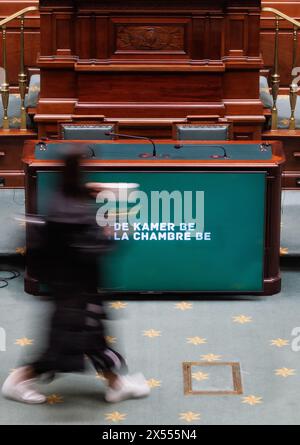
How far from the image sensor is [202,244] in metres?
7.74

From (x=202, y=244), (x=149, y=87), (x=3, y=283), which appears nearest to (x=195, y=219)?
(x=202, y=244)

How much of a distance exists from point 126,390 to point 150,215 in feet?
5.61

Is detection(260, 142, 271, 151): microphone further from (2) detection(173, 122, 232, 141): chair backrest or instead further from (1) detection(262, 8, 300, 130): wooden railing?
(1) detection(262, 8, 300, 130): wooden railing

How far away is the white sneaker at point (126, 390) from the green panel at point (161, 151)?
2030mm

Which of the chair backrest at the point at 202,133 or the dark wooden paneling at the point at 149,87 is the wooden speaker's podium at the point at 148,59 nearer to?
the dark wooden paneling at the point at 149,87

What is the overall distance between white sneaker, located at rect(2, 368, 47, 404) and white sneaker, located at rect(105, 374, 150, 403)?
14.4 inches

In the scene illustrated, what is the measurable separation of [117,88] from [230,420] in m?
4.47

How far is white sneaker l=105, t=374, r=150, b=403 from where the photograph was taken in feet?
20.4

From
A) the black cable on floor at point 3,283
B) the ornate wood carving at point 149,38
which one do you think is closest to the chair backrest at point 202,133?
the ornate wood carving at point 149,38

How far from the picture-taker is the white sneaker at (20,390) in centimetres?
620

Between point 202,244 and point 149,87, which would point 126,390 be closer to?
point 202,244

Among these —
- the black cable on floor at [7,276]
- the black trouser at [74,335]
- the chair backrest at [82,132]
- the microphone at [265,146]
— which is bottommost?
the black cable on floor at [7,276]

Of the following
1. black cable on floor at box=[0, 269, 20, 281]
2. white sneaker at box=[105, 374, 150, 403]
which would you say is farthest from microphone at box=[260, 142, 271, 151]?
white sneaker at box=[105, 374, 150, 403]

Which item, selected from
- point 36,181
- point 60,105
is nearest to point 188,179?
point 36,181
